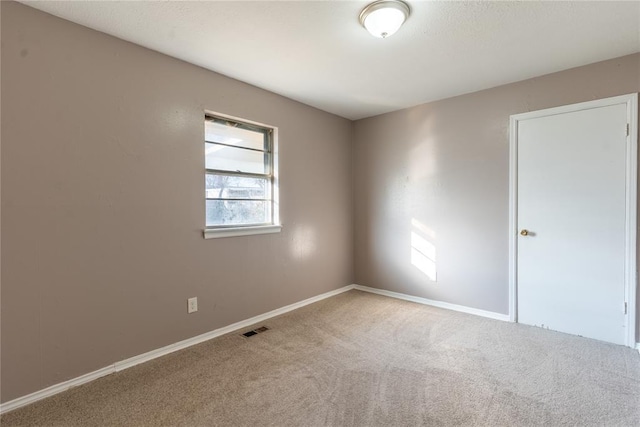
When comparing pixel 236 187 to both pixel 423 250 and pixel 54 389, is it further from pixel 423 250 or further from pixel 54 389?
pixel 423 250

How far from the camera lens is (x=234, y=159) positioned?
3.08 metres

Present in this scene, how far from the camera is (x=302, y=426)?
5.50 ft

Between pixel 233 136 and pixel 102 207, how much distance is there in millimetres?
1336

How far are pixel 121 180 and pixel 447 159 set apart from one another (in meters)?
3.18

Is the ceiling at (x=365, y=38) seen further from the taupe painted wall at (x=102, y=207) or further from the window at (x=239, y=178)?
the window at (x=239, y=178)

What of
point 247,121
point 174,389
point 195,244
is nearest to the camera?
point 174,389

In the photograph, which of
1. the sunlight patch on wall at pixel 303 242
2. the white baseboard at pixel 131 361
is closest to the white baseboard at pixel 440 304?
the sunlight patch on wall at pixel 303 242

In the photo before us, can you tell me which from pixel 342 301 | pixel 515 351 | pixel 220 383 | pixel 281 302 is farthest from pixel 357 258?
pixel 220 383

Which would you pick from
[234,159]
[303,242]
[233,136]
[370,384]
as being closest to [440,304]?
[303,242]

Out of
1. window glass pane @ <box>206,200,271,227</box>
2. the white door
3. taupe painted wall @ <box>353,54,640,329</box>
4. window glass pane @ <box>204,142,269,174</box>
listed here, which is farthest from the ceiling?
window glass pane @ <box>206,200,271,227</box>

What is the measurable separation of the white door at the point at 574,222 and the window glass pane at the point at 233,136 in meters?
2.62

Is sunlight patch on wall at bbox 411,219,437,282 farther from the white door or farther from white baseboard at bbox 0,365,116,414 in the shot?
white baseboard at bbox 0,365,116,414

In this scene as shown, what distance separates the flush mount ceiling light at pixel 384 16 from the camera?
6.05ft

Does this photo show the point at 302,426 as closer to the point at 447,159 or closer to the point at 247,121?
the point at 247,121
